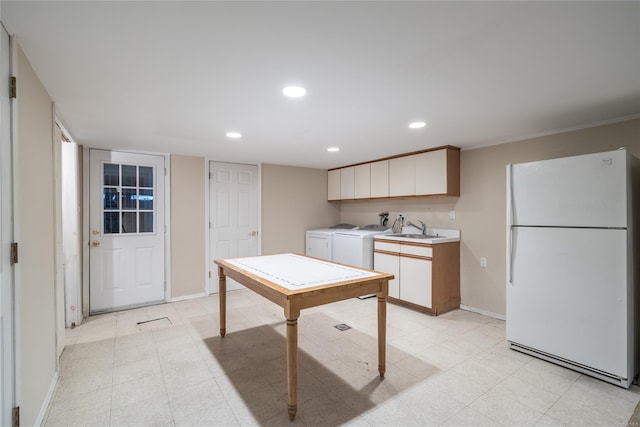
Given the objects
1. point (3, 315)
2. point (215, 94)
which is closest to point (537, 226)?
point (215, 94)

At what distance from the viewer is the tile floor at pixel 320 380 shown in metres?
1.87

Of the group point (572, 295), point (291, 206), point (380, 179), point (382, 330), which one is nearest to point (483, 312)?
point (572, 295)

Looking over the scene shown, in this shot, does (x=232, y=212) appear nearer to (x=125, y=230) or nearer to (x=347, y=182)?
(x=125, y=230)

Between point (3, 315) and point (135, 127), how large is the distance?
6.91 feet

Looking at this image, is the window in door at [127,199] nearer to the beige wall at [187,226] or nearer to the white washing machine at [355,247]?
the beige wall at [187,226]

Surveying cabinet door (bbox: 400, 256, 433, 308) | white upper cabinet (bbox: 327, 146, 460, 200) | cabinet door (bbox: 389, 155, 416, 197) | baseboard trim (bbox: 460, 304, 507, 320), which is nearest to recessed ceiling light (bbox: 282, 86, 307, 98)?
white upper cabinet (bbox: 327, 146, 460, 200)

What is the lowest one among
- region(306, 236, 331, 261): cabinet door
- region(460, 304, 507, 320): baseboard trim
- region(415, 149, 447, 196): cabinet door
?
region(460, 304, 507, 320): baseboard trim

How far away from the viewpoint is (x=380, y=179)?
4.61 metres

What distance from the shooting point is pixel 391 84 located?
6.42 feet

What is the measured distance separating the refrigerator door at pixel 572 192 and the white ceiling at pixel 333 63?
1.55ft

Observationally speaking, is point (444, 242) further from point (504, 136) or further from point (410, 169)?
point (504, 136)

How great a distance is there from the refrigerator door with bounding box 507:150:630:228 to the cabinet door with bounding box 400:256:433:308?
1248mm

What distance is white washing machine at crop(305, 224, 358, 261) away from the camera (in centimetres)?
494

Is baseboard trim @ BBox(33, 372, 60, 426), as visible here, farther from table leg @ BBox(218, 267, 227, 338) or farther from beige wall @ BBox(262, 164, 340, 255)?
beige wall @ BBox(262, 164, 340, 255)
